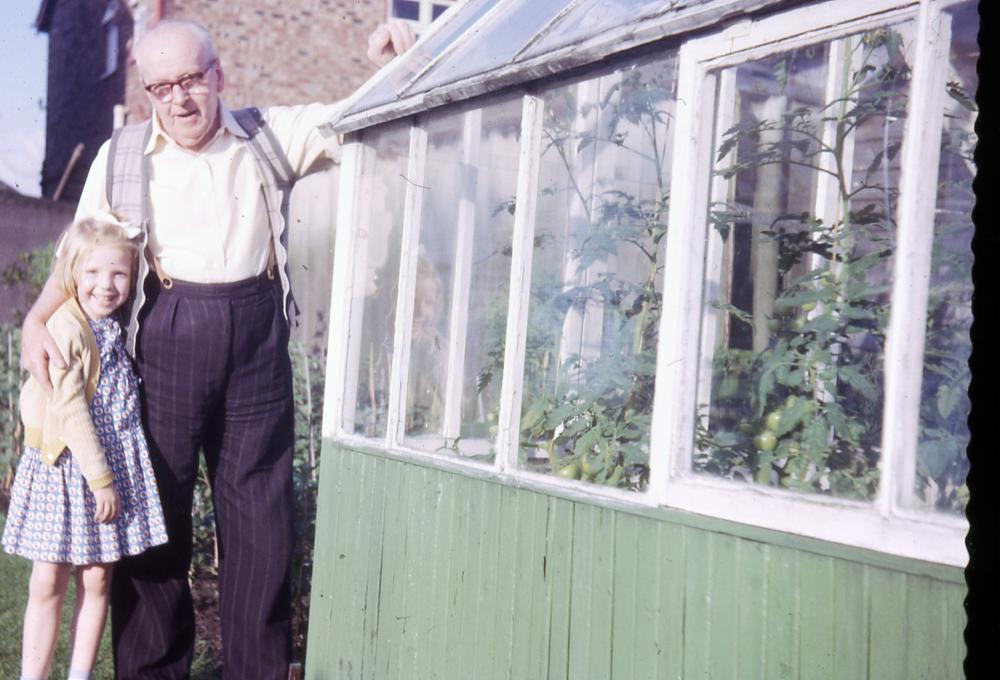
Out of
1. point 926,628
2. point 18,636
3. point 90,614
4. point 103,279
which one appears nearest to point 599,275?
point 926,628

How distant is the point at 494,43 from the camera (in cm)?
351

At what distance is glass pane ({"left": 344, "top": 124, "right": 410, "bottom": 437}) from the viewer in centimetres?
396

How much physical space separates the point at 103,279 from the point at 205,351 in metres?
0.45

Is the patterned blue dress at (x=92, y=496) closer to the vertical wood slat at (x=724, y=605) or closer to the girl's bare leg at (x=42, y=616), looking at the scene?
the girl's bare leg at (x=42, y=616)

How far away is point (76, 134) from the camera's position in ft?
52.0

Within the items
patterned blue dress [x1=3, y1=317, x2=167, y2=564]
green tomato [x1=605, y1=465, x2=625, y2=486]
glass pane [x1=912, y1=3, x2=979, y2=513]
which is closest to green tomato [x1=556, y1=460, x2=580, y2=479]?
green tomato [x1=605, y1=465, x2=625, y2=486]

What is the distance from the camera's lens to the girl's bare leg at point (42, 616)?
12.8 feet

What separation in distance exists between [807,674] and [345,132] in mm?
2612

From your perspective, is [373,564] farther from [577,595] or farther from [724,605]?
[724,605]

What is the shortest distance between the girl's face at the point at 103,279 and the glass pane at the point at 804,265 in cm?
222

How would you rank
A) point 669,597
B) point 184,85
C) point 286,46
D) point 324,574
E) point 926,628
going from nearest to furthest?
point 926,628, point 669,597, point 184,85, point 324,574, point 286,46

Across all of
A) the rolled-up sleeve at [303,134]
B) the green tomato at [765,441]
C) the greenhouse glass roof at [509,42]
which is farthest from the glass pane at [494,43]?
the green tomato at [765,441]

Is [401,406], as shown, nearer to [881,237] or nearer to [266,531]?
[266,531]

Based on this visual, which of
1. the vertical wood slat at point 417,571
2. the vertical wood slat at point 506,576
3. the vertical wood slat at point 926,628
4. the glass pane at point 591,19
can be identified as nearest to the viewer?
the vertical wood slat at point 926,628
